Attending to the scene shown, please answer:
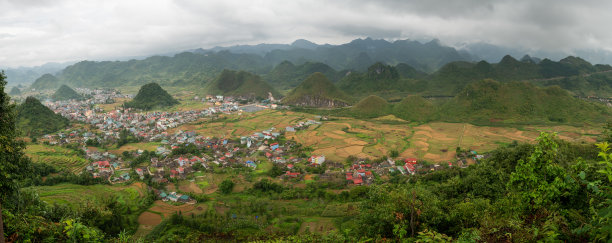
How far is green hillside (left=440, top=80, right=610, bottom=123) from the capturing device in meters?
52.5

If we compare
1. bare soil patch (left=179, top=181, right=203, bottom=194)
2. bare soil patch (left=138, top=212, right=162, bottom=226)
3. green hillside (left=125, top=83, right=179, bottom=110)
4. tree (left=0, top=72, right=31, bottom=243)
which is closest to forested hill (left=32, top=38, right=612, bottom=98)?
green hillside (left=125, top=83, right=179, bottom=110)

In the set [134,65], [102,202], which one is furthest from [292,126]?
[134,65]

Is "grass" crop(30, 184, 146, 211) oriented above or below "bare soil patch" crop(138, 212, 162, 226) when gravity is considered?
above

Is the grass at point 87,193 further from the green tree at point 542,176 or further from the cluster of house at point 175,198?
the green tree at point 542,176

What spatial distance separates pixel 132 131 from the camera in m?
50.4

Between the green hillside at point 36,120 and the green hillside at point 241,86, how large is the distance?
5268cm

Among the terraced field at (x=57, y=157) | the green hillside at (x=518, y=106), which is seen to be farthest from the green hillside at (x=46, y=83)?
the green hillside at (x=518, y=106)

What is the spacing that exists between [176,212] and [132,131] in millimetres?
36267

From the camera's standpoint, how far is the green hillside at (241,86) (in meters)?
98.5

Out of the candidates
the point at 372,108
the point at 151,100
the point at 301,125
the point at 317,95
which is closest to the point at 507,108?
the point at 372,108

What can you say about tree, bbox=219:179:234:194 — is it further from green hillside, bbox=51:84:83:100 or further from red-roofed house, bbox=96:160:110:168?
green hillside, bbox=51:84:83:100

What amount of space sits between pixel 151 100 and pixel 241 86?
33.7 metres

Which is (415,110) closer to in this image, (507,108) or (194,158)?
(507,108)

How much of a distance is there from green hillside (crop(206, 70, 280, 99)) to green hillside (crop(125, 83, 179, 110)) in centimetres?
2110
